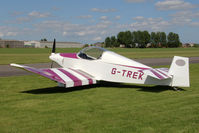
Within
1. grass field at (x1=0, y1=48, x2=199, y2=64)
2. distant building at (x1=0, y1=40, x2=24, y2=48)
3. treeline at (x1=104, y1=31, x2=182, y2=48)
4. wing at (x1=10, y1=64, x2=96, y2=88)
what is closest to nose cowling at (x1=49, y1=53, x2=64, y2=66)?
wing at (x1=10, y1=64, x2=96, y2=88)

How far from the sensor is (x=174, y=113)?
586 cm

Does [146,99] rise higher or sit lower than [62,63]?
lower

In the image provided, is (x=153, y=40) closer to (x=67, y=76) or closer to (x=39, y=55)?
(x=39, y=55)

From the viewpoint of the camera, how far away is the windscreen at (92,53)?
10.2 meters

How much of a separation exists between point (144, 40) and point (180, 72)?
438ft

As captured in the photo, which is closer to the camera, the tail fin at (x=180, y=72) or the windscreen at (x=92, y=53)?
the tail fin at (x=180, y=72)

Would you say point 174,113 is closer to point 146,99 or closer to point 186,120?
point 186,120

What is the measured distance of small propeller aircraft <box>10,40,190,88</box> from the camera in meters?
8.34

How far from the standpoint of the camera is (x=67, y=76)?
9.27 metres

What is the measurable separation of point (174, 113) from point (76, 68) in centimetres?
582

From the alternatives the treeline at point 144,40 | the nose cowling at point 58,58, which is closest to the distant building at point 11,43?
the treeline at point 144,40

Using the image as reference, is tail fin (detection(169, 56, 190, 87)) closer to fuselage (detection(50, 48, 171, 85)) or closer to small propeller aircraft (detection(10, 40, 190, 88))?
small propeller aircraft (detection(10, 40, 190, 88))

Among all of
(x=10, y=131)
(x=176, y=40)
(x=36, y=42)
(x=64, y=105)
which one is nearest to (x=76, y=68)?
(x=64, y=105)

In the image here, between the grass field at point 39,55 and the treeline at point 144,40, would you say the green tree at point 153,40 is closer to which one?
the treeline at point 144,40
